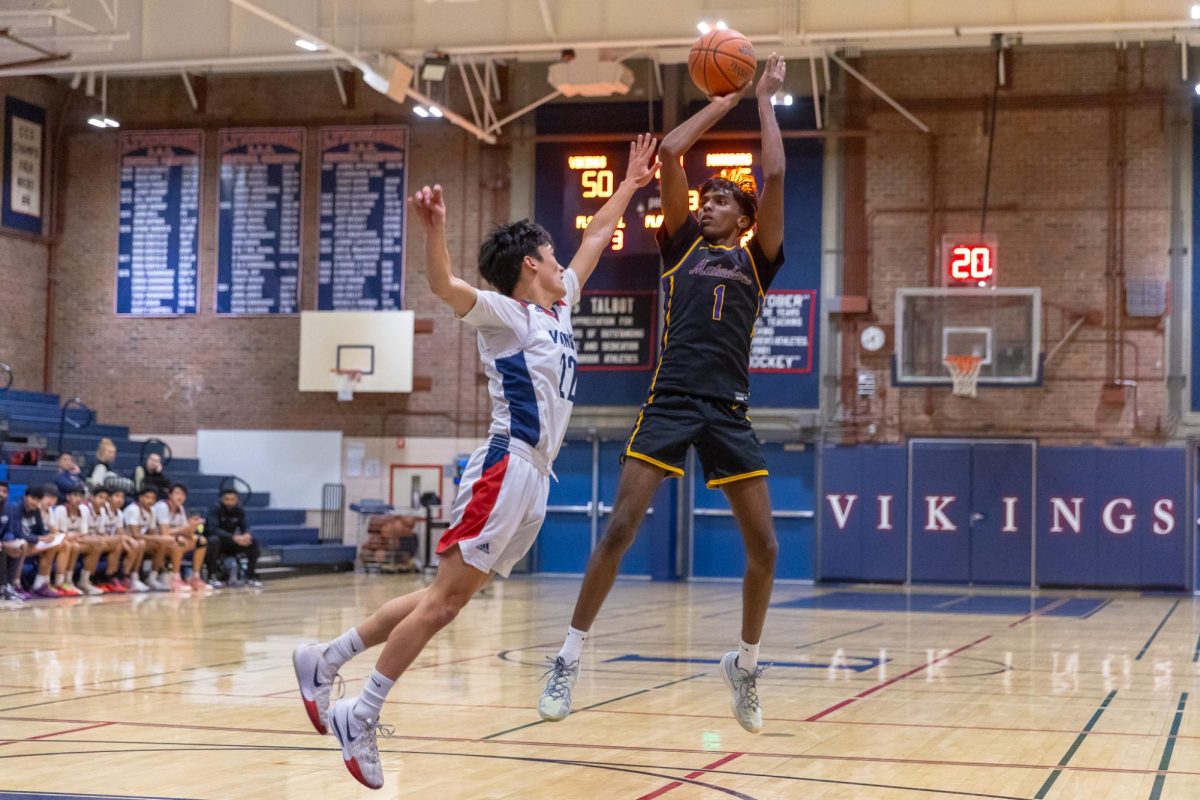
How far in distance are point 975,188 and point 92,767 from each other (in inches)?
660

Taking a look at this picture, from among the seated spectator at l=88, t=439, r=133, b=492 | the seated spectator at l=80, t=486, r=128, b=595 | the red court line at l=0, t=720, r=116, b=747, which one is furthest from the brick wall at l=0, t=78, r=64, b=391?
the red court line at l=0, t=720, r=116, b=747

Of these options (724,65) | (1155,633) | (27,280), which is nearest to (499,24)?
(27,280)

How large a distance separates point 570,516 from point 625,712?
14.0 m

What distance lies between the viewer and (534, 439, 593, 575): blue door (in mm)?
20953

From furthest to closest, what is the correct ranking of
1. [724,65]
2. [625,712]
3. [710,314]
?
[625,712] < [724,65] < [710,314]

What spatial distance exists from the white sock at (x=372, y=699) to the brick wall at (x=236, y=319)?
1626 centimetres

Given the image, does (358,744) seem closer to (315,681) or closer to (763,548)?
(315,681)

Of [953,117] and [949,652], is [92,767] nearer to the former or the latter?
[949,652]

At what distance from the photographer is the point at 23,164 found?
2180 centimetres

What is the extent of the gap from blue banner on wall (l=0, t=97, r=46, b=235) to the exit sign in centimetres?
1336

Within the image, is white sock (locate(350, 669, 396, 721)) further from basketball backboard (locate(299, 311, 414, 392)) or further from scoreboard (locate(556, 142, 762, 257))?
basketball backboard (locate(299, 311, 414, 392))

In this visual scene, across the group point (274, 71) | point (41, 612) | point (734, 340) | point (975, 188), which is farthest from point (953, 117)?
point (734, 340)

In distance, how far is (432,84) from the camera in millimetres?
21656

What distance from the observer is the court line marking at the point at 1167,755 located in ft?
16.8
